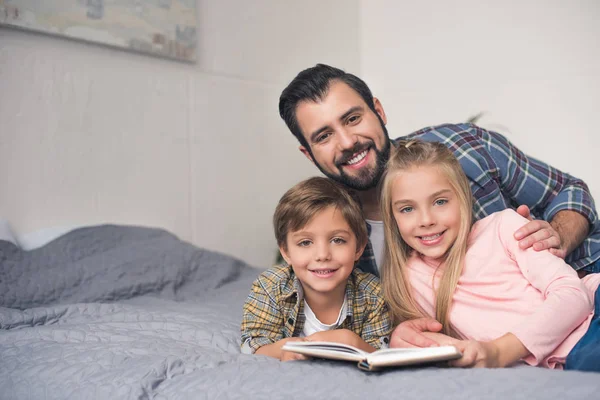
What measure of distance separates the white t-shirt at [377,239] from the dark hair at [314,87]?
329 millimetres

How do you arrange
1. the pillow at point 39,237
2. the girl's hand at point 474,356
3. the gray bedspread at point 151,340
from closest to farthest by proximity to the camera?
the gray bedspread at point 151,340 < the girl's hand at point 474,356 < the pillow at point 39,237

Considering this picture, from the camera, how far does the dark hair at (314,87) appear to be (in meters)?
1.71

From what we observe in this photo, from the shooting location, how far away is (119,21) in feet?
7.83

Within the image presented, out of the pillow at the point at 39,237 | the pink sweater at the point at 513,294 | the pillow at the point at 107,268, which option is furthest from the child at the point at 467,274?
the pillow at the point at 39,237

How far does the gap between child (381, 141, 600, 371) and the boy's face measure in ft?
0.46

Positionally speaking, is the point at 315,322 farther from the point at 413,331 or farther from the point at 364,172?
the point at 364,172

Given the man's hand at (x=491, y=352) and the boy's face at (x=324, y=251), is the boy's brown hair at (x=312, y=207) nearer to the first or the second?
the boy's face at (x=324, y=251)

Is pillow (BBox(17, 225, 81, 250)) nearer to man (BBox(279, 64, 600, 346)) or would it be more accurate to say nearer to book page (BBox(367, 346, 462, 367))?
man (BBox(279, 64, 600, 346))

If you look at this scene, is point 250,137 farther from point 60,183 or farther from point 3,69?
point 3,69

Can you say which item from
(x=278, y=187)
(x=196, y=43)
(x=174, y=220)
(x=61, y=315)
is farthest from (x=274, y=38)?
(x=61, y=315)

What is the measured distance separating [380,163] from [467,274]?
432 mm

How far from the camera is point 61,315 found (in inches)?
66.1

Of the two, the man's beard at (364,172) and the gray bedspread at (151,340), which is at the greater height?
the man's beard at (364,172)

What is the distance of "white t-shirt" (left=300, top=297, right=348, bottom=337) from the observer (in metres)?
1.49
